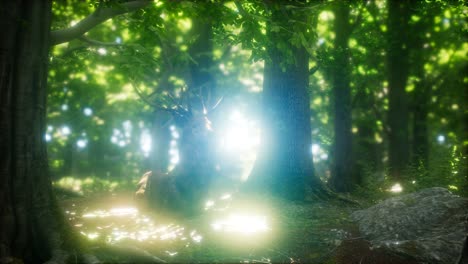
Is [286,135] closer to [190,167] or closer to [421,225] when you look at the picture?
[190,167]

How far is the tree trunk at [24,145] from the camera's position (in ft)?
19.6

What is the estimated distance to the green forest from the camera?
6195mm

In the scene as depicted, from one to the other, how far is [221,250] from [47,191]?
3.48m

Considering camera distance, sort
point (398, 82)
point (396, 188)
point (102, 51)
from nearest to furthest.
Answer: point (396, 188), point (102, 51), point (398, 82)

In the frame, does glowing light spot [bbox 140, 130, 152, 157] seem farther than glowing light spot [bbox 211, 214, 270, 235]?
Yes

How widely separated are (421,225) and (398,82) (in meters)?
12.5

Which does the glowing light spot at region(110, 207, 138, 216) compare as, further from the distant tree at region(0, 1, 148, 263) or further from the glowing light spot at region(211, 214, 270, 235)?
the distant tree at region(0, 1, 148, 263)

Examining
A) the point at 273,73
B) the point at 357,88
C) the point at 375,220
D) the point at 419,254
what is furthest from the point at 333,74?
the point at 419,254

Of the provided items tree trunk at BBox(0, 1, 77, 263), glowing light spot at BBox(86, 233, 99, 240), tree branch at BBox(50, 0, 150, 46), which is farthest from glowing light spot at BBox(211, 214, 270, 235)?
tree branch at BBox(50, 0, 150, 46)

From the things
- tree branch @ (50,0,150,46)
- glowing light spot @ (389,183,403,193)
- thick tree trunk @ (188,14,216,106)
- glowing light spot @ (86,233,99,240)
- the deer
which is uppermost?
thick tree trunk @ (188,14,216,106)

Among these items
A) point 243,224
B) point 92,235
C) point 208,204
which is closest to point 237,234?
point 243,224

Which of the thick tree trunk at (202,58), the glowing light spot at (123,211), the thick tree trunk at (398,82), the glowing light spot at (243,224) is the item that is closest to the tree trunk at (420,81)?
the thick tree trunk at (398,82)

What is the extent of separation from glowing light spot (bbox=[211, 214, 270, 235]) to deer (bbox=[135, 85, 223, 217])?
223 centimetres

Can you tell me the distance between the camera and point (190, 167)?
11438mm
